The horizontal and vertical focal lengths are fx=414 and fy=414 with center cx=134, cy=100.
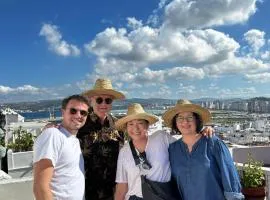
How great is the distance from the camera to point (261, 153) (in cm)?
910

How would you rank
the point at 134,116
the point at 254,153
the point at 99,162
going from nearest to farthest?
1. the point at 134,116
2. the point at 99,162
3. the point at 254,153

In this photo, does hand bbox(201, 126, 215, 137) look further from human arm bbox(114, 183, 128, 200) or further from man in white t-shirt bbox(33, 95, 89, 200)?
man in white t-shirt bbox(33, 95, 89, 200)

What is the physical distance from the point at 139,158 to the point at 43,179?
0.99m

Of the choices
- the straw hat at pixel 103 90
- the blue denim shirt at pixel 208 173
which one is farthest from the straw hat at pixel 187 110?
the straw hat at pixel 103 90

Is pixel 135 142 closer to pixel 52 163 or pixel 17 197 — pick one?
pixel 52 163

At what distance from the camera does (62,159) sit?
3.18 metres

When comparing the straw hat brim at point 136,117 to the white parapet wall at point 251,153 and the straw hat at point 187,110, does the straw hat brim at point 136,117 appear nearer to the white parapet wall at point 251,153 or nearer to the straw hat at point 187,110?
the straw hat at point 187,110

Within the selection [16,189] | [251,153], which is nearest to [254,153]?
[251,153]

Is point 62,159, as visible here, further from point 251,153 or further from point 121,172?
point 251,153

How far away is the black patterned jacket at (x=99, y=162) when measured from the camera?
4.04m

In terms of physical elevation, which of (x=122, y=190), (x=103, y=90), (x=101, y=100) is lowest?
(x=122, y=190)

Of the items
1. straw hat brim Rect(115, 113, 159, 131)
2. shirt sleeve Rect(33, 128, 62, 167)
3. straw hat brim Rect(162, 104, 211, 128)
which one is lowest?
shirt sleeve Rect(33, 128, 62, 167)

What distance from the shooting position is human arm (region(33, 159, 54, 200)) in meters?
2.99

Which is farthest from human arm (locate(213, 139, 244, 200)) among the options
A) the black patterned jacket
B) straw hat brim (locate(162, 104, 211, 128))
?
the black patterned jacket
